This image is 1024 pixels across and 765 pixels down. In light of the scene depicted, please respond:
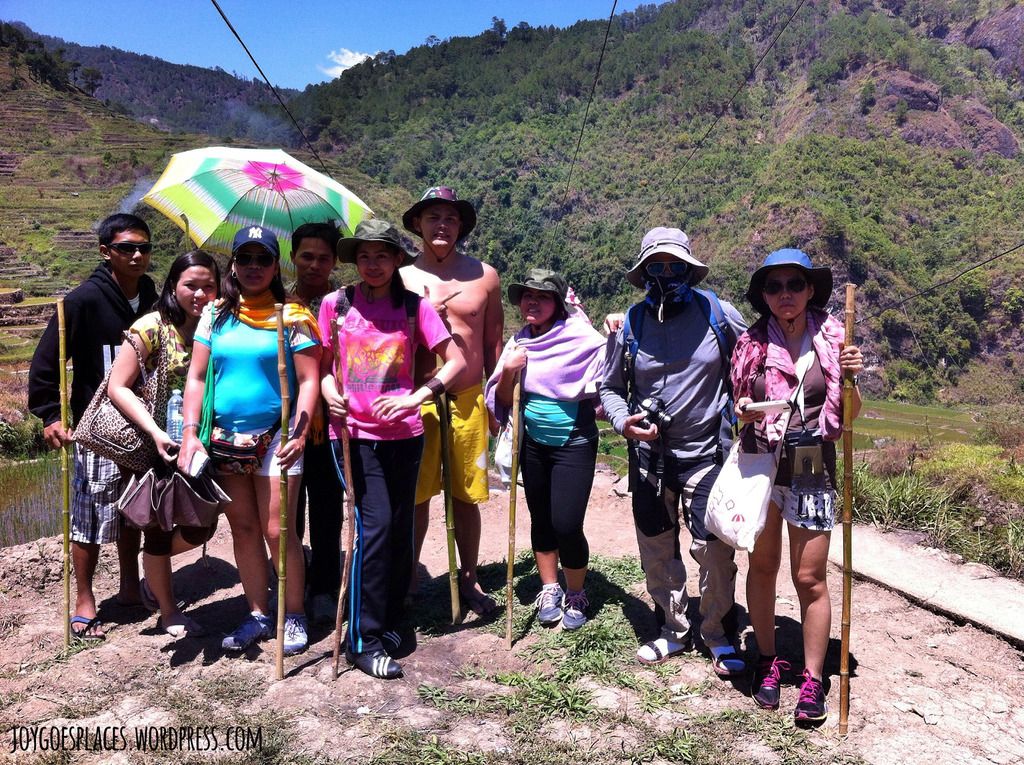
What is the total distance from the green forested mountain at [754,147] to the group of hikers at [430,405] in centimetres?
5443

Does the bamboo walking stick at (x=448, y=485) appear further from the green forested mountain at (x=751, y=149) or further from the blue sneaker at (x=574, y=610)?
the green forested mountain at (x=751, y=149)

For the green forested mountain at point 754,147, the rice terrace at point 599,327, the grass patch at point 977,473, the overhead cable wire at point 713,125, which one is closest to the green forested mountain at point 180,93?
the rice terrace at point 599,327

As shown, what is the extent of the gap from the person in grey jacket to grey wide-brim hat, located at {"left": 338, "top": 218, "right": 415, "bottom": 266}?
101 centimetres

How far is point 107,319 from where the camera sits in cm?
364

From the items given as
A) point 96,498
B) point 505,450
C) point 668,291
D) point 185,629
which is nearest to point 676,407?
point 668,291

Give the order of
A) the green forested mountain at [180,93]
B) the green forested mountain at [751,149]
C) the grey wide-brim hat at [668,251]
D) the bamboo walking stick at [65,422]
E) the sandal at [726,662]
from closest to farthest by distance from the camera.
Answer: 1. the grey wide-brim hat at [668,251]
2. the sandal at [726,662]
3. the bamboo walking stick at [65,422]
4. the green forested mountain at [751,149]
5. the green forested mountain at [180,93]

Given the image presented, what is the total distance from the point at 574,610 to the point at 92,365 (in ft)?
8.48

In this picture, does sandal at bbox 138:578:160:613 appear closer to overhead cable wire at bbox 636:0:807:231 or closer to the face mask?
the face mask

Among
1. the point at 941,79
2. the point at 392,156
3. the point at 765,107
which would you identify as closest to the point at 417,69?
the point at 392,156

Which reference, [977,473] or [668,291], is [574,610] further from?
[977,473]

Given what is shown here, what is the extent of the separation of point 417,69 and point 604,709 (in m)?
134

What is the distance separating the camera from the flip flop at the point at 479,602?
3.99m

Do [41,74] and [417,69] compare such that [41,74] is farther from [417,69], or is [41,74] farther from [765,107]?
[765,107]

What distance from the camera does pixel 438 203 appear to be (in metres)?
3.63
